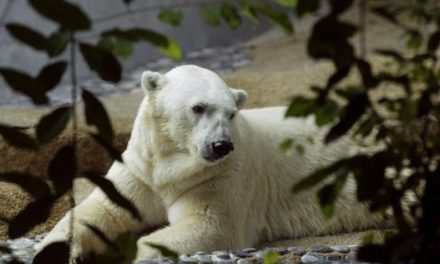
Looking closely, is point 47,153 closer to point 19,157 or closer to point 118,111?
point 19,157

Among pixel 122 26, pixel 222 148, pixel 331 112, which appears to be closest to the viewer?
pixel 331 112

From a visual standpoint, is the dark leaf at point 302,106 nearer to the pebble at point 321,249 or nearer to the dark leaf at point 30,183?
the dark leaf at point 30,183

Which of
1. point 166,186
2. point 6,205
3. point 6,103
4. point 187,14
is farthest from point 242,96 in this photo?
point 187,14

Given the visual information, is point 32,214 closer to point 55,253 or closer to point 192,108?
point 55,253

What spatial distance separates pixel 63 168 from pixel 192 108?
8.06 ft

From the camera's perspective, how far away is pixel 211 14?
191 centimetres

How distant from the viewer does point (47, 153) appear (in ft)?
20.7

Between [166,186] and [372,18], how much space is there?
6064 millimetres

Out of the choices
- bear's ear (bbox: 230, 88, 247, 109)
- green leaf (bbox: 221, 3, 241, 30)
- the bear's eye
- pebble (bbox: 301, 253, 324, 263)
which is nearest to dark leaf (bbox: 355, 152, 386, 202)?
green leaf (bbox: 221, 3, 241, 30)

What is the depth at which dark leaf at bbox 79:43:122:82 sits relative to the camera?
5.90ft

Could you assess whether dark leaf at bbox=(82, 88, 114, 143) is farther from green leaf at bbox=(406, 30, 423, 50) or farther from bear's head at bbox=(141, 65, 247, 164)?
bear's head at bbox=(141, 65, 247, 164)

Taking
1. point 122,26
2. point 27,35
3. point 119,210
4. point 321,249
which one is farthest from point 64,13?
point 122,26

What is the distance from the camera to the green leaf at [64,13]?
1728mm

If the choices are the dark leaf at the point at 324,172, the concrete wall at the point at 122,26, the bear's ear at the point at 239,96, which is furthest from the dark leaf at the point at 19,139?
the concrete wall at the point at 122,26
